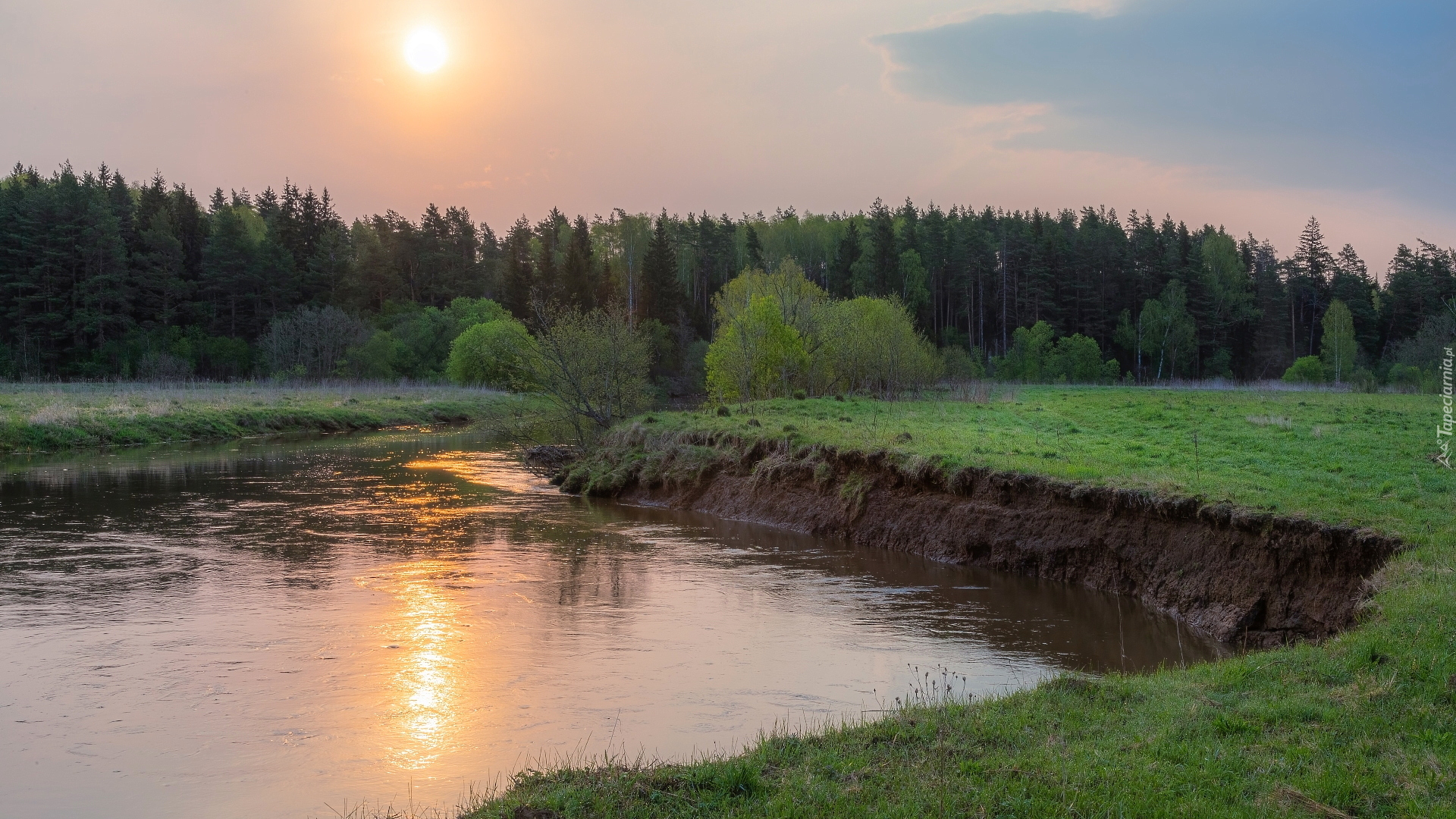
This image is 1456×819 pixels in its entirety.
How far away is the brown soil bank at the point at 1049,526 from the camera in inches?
480

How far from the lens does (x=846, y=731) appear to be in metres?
7.54

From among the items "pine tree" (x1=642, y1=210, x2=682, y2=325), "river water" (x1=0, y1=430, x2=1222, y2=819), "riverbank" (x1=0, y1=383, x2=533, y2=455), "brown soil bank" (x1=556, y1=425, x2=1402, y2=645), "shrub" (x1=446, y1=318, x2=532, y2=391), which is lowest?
"river water" (x1=0, y1=430, x2=1222, y2=819)

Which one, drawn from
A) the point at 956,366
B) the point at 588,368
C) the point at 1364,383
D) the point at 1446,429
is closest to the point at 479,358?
the point at 956,366

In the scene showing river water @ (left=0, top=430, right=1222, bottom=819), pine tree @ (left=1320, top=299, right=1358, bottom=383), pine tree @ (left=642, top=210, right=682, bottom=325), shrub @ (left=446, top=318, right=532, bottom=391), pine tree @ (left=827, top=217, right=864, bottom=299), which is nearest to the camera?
river water @ (left=0, top=430, right=1222, bottom=819)

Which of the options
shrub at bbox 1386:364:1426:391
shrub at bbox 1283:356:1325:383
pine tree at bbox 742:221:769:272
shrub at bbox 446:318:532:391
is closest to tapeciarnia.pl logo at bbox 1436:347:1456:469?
shrub at bbox 1386:364:1426:391

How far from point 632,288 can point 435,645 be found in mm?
87145

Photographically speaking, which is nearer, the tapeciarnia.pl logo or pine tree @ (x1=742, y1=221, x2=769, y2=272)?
the tapeciarnia.pl logo

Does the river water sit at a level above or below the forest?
below

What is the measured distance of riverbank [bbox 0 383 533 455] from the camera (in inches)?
1524

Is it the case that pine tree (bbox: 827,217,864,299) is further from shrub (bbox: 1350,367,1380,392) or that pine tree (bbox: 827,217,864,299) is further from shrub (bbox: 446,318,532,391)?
shrub (bbox: 1350,367,1380,392)

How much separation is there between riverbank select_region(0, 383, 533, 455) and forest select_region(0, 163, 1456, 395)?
43.0 feet

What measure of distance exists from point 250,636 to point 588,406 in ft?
63.1

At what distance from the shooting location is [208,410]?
47.8m

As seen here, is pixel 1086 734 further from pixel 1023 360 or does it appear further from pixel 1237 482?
pixel 1023 360
